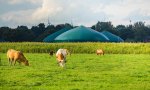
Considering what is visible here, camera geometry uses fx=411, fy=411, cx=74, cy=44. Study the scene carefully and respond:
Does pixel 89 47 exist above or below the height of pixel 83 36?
below

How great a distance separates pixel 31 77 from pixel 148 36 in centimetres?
13545

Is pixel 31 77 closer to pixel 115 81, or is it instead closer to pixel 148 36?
pixel 115 81

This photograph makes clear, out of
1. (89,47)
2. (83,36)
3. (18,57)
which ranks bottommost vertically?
(18,57)

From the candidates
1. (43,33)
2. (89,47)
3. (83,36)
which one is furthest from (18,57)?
(43,33)

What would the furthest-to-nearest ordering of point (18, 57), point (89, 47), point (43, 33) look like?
point (43, 33) → point (89, 47) → point (18, 57)

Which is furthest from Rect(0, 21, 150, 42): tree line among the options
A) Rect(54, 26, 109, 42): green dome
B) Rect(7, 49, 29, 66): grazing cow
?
Rect(7, 49, 29, 66): grazing cow

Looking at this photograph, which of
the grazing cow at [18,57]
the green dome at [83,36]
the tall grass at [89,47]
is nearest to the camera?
the grazing cow at [18,57]

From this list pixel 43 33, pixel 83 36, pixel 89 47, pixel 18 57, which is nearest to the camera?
pixel 18 57

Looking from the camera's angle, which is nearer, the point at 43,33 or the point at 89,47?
the point at 89,47

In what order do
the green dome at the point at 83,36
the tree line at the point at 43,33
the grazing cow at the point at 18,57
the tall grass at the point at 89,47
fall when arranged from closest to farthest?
1. the grazing cow at the point at 18,57
2. the tall grass at the point at 89,47
3. the green dome at the point at 83,36
4. the tree line at the point at 43,33

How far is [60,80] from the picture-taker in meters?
19.1

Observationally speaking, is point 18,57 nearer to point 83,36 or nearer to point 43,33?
point 83,36

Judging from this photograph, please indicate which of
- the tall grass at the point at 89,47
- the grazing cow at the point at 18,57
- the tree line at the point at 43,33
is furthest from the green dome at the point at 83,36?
the grazing cow at the point at 18,57

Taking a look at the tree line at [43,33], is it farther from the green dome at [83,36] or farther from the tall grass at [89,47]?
the tall grass at [89,47]
